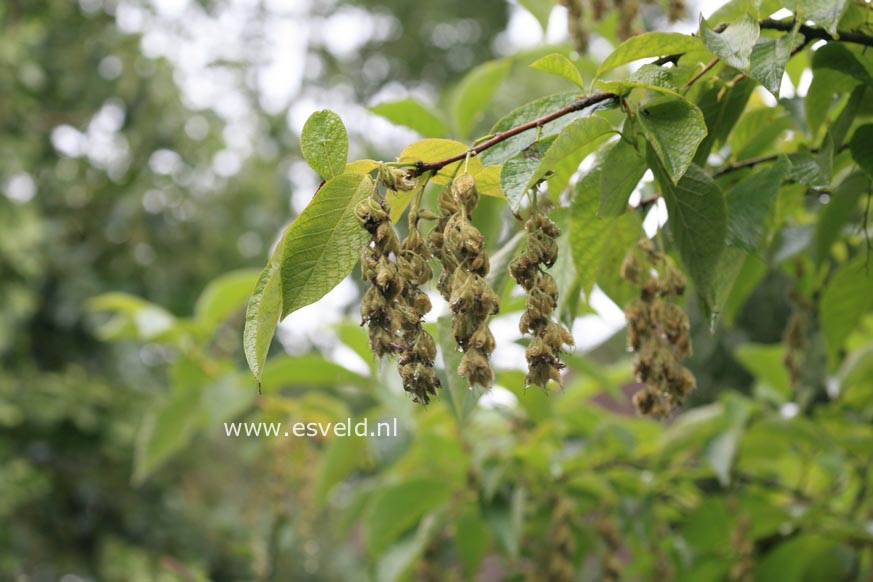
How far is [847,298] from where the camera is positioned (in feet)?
3.16

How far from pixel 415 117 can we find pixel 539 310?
629mm

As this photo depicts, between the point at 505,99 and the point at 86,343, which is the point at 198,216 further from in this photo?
the point at 505,99

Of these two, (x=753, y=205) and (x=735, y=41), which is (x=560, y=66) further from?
(x=753, y=205)

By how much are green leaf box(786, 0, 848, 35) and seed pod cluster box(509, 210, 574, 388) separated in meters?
0.23

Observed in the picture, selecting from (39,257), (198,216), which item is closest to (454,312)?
(39,257)

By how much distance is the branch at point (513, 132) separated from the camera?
0.59 metres

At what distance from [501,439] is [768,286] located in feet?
2.79

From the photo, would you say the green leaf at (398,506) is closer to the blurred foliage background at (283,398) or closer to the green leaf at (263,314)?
the blurred foliage background at (283,398)

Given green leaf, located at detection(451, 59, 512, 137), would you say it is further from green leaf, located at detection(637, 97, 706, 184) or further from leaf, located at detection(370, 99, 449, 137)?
green leaf, located at detection(637, 97, 706, 184)

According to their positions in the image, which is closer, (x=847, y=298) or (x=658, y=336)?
(x=658, y=336)

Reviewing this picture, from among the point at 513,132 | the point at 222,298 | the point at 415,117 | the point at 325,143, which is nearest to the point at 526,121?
the point at 513,132

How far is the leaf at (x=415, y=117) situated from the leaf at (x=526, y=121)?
482mm

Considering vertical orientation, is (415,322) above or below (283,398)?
below

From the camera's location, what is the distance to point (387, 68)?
7.48 m
